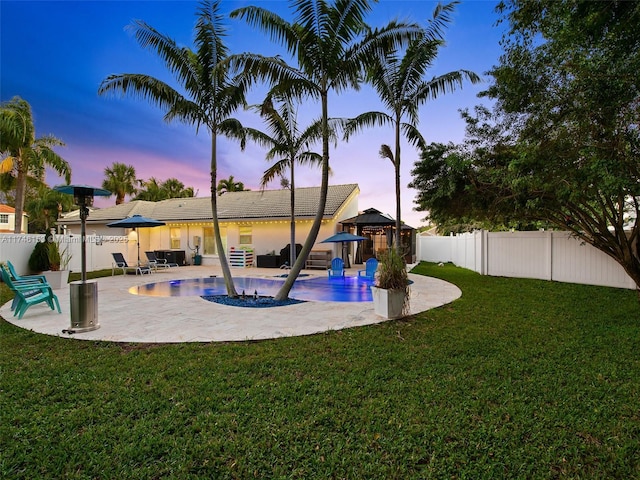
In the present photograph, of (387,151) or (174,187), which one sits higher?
(174,187)

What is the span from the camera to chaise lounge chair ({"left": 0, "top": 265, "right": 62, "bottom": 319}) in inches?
269

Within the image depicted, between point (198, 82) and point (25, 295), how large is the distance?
7372 mm

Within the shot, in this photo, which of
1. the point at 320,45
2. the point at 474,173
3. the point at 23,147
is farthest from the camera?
the point at 23,147

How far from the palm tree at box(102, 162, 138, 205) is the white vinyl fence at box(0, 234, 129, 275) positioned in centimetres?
1492

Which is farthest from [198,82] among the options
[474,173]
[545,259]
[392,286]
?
[545,259]

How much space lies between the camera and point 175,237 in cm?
2431

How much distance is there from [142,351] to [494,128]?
461 inches

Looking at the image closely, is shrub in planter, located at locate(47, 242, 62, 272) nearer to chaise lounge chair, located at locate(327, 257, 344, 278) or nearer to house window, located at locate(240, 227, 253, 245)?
house window, located at locate(240, 227, 253, 245)

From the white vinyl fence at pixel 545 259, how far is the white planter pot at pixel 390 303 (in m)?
9.06

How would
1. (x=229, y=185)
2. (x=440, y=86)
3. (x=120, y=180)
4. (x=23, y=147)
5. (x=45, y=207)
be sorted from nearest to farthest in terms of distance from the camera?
(x=440, y=86), (x=23, y=147), (x=120, y=180), (x=45, y=207), (x=229, y=185)

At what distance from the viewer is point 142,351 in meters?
5.09

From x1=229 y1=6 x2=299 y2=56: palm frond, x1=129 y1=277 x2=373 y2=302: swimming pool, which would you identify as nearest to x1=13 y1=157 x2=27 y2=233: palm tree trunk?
x1=129 y1=277 x2=373 y2=302: swimming pool

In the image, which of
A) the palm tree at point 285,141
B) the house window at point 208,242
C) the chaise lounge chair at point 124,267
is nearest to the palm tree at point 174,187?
the house window at point 208,242

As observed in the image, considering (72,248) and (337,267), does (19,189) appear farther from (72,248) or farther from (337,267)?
(337,267)
